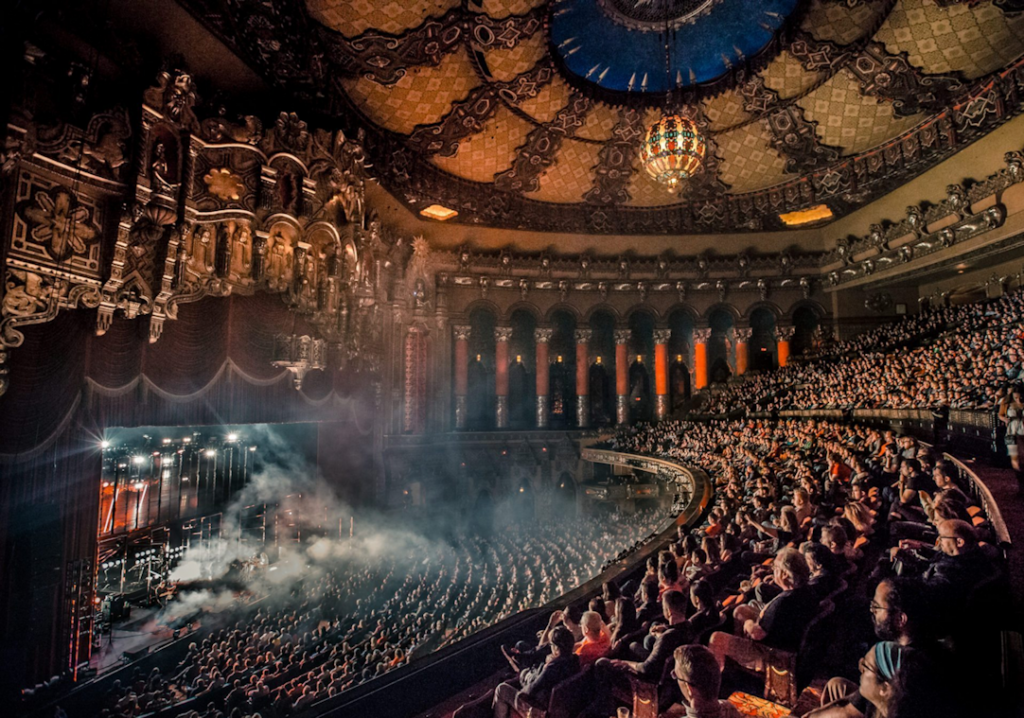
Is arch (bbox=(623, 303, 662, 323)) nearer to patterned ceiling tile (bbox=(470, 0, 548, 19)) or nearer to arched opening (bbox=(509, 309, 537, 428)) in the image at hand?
arched opening (bbox=(509, 309, 537, 428))

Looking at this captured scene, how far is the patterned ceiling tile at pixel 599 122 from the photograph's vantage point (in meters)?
14.9

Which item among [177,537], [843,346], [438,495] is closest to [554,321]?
[438,495]

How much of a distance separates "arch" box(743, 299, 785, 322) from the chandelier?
17.1 m

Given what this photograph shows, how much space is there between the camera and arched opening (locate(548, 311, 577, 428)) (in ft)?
75.0

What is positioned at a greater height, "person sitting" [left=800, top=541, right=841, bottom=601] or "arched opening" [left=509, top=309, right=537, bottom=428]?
"arched opening" [left=509, top=309, right=537, bottom=428]

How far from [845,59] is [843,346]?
9494mm

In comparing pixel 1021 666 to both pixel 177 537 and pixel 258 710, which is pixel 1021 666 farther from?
pixel 177 537

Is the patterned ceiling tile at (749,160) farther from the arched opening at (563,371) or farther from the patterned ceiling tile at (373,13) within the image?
the patterned ceiling tile at (373,13)

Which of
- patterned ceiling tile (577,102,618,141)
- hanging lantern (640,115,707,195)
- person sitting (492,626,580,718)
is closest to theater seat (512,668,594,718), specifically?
person sitting (492,626,580,718)

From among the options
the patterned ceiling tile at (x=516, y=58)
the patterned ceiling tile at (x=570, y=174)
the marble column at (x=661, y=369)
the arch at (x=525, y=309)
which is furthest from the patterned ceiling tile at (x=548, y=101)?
the marble column at (x=661, y=369)

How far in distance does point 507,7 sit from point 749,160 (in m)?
9.82

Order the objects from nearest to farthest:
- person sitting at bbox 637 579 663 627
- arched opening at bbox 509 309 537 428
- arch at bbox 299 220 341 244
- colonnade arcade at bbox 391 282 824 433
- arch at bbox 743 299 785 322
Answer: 1. person sitting at bbox 637 579 663 627
2. arch at bbox 299 220 341 244
3. colonnade arcade at bbox 391 282 824 433
4. arch at bbox 743 299 785 322
5. arched opening at bbox 509 309 537 428

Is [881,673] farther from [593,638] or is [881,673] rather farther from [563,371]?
[563,371]

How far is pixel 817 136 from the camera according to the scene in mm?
15062
